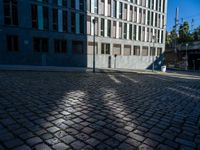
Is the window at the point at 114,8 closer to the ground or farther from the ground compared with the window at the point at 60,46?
farther from the ground

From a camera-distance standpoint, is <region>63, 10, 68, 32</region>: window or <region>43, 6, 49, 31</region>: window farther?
<region>63, 10, 68, 32</region>: window

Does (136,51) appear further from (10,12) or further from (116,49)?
(10,12)

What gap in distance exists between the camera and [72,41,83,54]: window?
23987mm

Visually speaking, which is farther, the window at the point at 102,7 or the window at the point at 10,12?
the window at the point at 102,7

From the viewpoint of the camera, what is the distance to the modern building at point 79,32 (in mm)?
19688

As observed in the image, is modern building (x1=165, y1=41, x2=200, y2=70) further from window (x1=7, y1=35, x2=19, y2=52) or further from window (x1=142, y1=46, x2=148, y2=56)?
window (x1=7, y1=35, x2=19, y2=52)

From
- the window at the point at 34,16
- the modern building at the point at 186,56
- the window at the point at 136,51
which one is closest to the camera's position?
the window at the point at 34,16

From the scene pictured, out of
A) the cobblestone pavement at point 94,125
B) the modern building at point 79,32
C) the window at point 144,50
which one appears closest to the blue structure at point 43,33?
the modern building at point 79,32

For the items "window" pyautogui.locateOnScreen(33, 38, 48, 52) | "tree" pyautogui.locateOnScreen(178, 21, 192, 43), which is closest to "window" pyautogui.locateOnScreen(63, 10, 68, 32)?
"window" pyautogui.locateOnScreen(33, 38, 48, 52)

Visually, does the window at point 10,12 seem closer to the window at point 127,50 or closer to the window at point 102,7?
the window at point 102,7

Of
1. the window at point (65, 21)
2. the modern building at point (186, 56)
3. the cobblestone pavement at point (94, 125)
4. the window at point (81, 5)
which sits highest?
the window at point (81, 5)

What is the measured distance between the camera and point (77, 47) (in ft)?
79.6

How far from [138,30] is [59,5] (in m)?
16.9

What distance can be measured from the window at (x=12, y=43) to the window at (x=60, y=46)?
5.06 m
